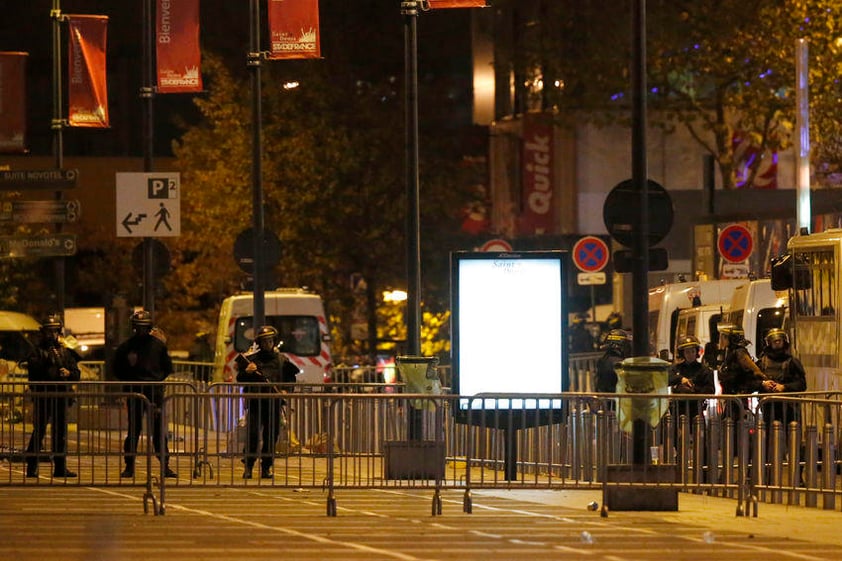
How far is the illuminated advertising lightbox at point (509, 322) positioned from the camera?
18.7m

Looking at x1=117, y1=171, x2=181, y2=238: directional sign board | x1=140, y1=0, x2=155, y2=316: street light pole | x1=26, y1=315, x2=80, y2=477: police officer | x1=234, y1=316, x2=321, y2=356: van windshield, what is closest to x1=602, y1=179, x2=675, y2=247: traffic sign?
x1=26, y1=315, x2=80, y2=477: police officer

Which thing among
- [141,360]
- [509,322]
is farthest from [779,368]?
[141,360]

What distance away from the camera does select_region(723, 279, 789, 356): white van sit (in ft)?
79.3

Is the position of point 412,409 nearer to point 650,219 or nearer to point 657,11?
point 650,219

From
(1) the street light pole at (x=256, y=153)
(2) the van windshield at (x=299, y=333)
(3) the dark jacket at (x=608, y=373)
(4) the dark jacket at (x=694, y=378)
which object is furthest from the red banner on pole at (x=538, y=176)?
(4) the dark jacket at (x=694, y=378)

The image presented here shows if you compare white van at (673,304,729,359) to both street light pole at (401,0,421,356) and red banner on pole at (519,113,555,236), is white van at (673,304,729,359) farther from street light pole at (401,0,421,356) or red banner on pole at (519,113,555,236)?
red banner on pole at (519,113,555,236)

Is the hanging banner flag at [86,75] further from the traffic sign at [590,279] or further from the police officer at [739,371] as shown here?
the police officer at [739,371]

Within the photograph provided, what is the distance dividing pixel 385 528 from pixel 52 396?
11.5 ft

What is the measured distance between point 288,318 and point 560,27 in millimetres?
20903

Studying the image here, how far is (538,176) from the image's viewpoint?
2194 inches

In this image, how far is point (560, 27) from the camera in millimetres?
49969

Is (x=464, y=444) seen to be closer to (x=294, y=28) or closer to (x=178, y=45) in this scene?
(x=294, y=28)

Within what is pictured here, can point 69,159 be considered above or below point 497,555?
above

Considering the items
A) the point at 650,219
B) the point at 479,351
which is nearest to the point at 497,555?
the point at 650,219
